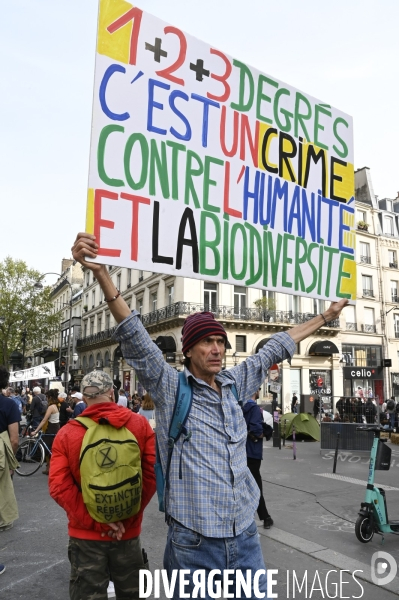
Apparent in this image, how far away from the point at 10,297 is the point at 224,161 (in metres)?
44.8

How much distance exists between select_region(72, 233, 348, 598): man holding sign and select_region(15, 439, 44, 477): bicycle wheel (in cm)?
926

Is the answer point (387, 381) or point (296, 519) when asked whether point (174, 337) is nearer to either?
point (387, 381)

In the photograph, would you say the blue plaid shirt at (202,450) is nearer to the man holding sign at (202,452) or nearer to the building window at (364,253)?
the man holding sign at (202,452)

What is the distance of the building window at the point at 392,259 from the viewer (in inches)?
1644

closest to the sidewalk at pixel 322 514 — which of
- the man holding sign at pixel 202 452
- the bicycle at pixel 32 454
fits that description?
the man holding sign at pixel 202 452

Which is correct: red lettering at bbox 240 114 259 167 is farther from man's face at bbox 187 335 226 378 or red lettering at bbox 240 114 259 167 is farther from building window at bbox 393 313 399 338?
building window at bbox 393 313 399 338

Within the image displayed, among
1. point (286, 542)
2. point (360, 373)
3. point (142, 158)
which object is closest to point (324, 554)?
point (286, 542)

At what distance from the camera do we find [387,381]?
38.7 meters

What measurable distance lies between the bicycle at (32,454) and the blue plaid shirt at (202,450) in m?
9.28

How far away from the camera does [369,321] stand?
39.8 metres

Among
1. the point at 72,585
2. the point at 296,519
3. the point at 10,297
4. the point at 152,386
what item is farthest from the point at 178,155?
the point at 10,297

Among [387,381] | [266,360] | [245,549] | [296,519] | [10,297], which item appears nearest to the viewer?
[245,549]

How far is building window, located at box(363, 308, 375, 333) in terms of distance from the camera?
3931cm

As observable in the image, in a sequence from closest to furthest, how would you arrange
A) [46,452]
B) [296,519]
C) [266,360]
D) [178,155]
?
[266,360] < [178,155] < [296,519] < [46,452]
